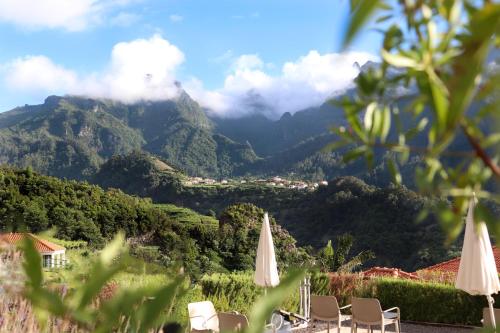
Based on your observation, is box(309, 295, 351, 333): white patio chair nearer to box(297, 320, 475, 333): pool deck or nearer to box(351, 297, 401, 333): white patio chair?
box(351, 297, 401, 333): white patio chair

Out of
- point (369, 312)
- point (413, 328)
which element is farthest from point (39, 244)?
point (413, 328)

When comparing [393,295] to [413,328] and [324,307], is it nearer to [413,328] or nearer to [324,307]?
[413,328]

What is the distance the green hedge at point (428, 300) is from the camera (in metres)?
10.2

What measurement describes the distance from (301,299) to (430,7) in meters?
8.89

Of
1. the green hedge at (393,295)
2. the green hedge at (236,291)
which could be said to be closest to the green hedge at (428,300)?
the green hedge at (393,295)

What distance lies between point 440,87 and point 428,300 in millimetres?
10847

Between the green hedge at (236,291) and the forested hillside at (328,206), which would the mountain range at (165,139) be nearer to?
the forested hillside at (328,206)

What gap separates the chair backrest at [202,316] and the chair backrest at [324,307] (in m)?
1.67

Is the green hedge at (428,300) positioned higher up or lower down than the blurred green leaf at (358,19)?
lower down

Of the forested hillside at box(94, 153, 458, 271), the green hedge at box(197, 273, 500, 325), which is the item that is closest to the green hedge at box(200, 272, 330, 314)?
the green hedge at box(197, 273, 500, 325)

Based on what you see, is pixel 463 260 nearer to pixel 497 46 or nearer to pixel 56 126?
pixel 497 46

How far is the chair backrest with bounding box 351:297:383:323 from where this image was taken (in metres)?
7.48

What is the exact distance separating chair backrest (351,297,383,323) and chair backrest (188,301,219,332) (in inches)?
73.7

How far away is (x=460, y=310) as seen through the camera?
33.7 feet
